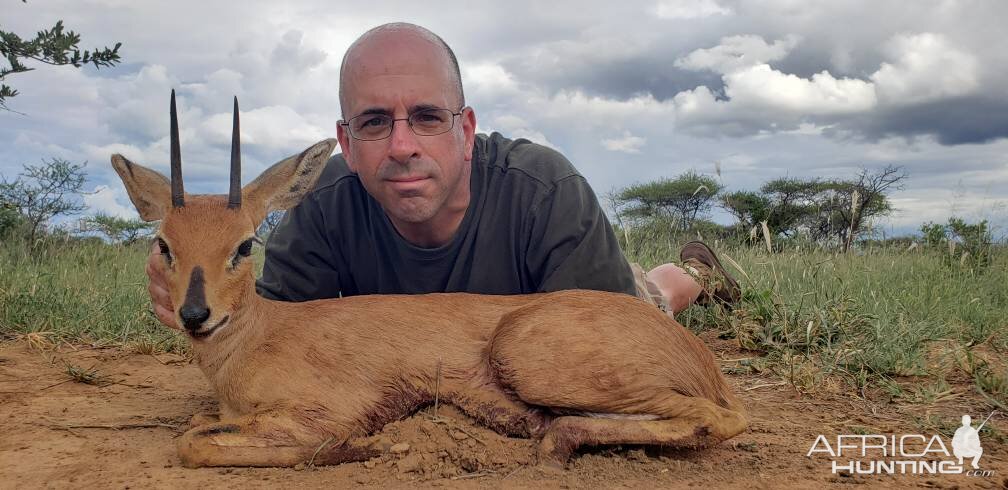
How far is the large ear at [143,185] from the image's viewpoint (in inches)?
156

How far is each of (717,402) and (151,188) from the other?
10.5 feet

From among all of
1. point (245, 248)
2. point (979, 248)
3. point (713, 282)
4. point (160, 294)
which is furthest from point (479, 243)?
point (979, 248)

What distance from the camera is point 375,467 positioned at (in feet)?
10.9

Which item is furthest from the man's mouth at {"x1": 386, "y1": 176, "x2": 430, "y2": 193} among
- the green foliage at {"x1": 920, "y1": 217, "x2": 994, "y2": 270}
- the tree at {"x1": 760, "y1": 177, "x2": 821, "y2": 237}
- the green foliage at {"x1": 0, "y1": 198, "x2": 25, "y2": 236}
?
the tree at {"x1": 760, "y1": 177, "x2": 821, "y2": 237}

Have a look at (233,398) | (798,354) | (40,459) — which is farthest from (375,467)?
(798,354)

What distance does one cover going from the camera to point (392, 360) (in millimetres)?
3678

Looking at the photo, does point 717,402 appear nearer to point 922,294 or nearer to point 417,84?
point 417,84

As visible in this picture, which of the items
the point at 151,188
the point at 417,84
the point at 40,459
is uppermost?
the point at 417,84

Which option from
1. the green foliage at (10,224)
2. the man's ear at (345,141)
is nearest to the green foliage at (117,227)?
the green foliage at (10,224)

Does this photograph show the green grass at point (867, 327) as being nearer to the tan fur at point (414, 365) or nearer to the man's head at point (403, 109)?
the tan fur at point (414, 365)

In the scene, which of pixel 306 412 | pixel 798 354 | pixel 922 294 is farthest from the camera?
pixel 922 294

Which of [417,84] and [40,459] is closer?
[40,459]

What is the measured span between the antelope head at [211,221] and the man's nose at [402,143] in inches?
15.4

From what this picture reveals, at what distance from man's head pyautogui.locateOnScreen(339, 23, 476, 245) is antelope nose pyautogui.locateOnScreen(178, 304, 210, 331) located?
4.97ft
